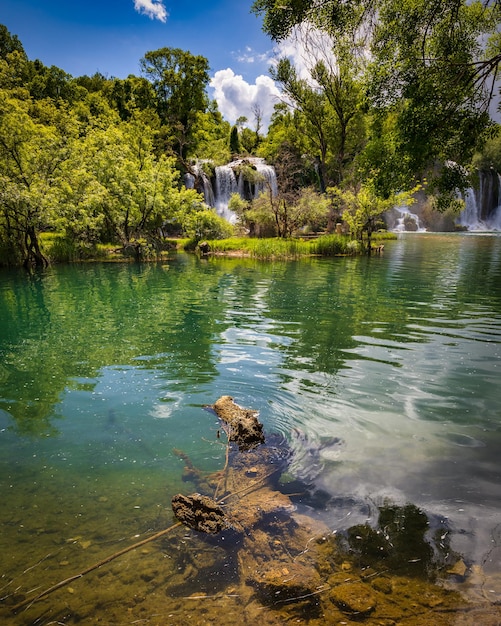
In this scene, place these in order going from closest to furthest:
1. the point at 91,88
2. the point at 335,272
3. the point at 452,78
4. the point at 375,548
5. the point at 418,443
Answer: the point at 375,548 < the point at 418,443 < the point at 452,78 < the point at 335,272 < the point at 91,88

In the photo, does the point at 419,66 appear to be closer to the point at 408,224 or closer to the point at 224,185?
the point at 224,185

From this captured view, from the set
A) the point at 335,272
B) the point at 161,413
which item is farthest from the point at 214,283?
the point at 161,413

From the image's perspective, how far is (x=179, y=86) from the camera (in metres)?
53.4

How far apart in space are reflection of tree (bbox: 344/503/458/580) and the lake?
0.05 feet

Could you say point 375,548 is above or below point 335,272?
below

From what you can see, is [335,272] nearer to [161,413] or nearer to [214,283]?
[214,283]

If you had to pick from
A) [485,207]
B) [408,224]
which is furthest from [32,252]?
[485,207]

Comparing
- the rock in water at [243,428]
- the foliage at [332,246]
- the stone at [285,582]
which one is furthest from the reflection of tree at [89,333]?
the foliage at [332,246]

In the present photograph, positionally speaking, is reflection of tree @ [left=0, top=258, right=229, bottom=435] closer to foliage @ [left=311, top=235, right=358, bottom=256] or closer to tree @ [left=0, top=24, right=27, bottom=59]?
foliage @ [left=311, top=235, right=358, bottom=256]

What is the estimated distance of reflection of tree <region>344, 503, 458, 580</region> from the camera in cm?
312

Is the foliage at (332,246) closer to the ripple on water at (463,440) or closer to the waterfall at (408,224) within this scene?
the ripple on water at (463,440)

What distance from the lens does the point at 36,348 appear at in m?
9.27

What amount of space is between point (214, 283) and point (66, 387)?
12555 mm

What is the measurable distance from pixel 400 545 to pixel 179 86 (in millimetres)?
61334
